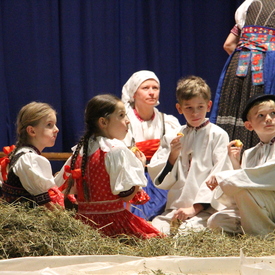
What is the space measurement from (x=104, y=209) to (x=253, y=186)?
881mm

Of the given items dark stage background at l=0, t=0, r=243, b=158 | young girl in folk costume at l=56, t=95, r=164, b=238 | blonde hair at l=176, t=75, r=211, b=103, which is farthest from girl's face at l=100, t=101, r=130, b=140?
dark stage background at l=0, t=0, r=243, b=158

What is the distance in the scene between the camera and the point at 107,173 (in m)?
3.37

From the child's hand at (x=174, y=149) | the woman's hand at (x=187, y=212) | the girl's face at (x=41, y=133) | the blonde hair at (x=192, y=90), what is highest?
the blonde hair at (x=192, y=90)

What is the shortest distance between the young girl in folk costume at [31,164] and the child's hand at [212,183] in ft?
3.10

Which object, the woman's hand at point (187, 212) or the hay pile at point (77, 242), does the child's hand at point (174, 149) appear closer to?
the woman's hand at point (187, 212)

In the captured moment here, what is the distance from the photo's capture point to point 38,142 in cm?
354

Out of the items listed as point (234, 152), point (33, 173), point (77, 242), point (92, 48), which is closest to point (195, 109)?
point (234, 152)

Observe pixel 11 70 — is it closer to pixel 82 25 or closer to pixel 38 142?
pixel 82 25

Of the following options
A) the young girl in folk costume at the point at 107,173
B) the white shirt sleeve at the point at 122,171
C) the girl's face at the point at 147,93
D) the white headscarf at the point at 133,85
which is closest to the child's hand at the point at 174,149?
the young girl in folk costume at the point at 107,173

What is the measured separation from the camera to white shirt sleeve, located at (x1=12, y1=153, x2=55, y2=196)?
3.32 metres

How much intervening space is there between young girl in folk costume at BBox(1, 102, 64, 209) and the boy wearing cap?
102 cm

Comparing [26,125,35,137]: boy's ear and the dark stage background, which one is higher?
the dark stage background

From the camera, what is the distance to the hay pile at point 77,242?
9.23ft

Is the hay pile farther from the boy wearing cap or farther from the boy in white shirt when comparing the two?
the boy in white shirt
